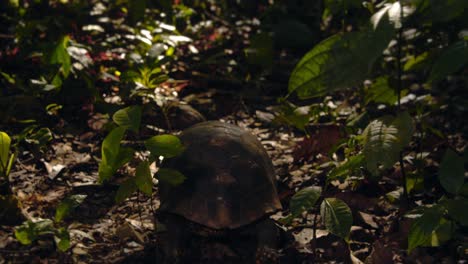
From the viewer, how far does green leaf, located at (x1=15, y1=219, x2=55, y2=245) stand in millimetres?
2855

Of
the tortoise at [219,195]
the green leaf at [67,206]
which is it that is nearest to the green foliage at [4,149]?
the green leaf at [67,206]

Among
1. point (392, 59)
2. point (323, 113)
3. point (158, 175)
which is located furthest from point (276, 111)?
point (158, 175)

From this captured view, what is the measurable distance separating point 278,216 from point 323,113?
1387 mm

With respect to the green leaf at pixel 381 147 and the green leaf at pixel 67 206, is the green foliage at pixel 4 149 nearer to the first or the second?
the green leaf at pixel 67 206

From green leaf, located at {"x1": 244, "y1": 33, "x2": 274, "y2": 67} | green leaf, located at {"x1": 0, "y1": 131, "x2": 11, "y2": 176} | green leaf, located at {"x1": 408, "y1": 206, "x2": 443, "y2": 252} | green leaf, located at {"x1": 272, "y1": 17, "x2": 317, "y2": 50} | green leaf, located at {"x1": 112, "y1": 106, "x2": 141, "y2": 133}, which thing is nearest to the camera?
green leaf, located at {"x1": 408, "y1": 206, "x2": 443, "y2": 252}

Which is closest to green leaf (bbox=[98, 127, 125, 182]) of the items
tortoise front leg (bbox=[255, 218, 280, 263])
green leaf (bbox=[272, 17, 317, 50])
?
tortoise front leg (bbox=[255, 218, 280, 263])

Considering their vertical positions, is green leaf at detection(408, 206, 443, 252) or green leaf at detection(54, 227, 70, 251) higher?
green leaf at detection(408, 206, 443, 252)

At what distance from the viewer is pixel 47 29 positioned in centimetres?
487

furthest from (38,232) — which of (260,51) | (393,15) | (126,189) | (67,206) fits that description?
(260,51)

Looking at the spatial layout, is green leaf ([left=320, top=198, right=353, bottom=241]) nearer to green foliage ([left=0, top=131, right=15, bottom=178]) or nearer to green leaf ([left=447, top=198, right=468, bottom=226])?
green leaf ([left=447, top=198, right=468, bottom=226])

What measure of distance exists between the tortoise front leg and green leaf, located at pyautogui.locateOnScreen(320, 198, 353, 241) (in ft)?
1.31

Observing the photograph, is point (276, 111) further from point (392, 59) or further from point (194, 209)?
point (194, 209)

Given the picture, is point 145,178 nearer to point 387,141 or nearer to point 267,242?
point 267,242

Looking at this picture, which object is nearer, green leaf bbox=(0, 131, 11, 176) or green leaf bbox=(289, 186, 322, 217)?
green leaf bbox=(289, 186, 322, 217)
